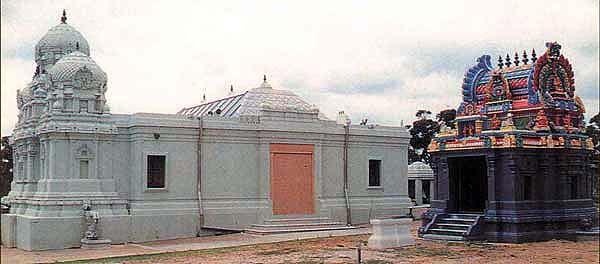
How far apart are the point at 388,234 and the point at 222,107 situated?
42.5 ft

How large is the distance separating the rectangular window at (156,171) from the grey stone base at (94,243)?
282 centimetres

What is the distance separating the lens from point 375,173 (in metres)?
29.5

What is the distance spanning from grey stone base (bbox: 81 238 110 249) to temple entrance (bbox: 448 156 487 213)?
437 inches

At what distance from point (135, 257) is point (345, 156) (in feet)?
40.7

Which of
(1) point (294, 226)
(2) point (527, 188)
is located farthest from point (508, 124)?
(1) point (294, 226)

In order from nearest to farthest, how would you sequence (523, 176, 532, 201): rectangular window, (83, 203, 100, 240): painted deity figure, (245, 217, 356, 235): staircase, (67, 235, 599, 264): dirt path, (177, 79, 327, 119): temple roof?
(67, 235, 599, 264): dirt path < (523, 176, 532, 201): rectangular window < (83, 203, 100, 240): painted deity figure < (245, 217, 356, 235): staircase < (177, 79, 327, 119): temple roof

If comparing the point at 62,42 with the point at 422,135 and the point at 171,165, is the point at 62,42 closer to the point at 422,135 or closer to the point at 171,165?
the point at 171,165

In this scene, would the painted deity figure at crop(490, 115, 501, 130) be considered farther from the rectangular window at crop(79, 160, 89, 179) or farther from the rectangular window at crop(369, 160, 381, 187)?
the rectangular window at crop(79, 160, 89, 179)

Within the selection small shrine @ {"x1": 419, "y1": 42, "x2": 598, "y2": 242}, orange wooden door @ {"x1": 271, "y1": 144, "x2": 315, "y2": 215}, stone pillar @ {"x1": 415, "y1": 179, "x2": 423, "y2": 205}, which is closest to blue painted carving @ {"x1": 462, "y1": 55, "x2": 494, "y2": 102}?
small shrine @ {"x1": 419, "y1": 42, "x2": 598, "y2": 242}

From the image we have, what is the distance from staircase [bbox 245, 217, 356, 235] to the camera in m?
24.2

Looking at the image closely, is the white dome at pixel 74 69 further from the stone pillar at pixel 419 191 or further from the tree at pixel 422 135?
the tree at pixel 422 135

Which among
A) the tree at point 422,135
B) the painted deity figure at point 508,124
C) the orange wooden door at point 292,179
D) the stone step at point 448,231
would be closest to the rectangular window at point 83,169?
the orange wooden door at point 292,179

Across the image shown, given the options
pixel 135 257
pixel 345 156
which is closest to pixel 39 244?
Answer: pixel 135 257

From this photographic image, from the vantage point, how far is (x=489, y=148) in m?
19.8
